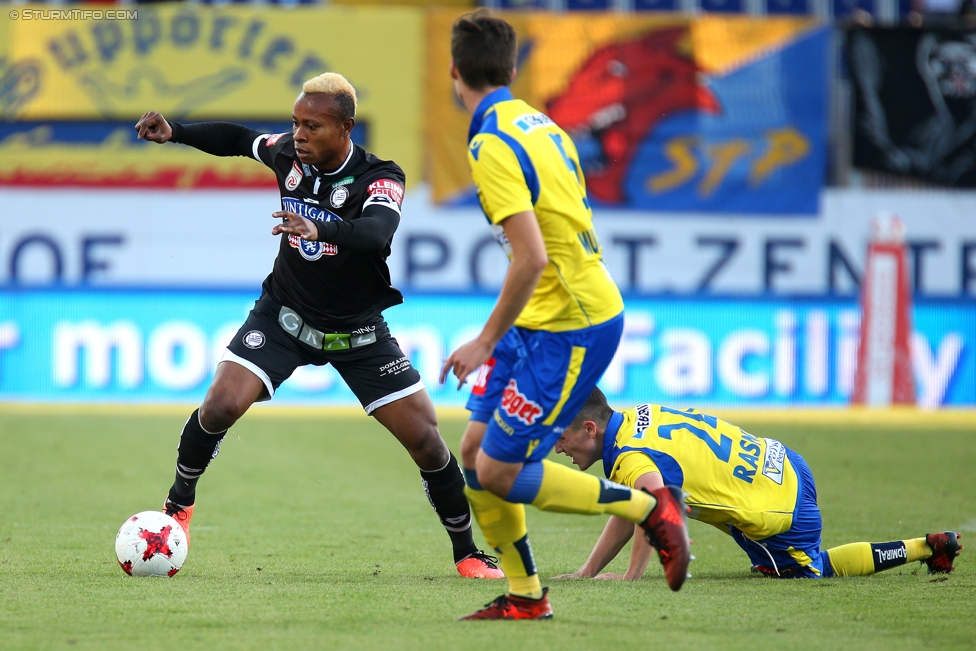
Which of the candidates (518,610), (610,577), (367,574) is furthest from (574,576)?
(518,610)

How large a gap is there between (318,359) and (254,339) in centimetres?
32

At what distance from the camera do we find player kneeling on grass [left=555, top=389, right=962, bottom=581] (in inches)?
205

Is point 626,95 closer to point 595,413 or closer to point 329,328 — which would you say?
point 329,328

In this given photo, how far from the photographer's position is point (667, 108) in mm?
19734

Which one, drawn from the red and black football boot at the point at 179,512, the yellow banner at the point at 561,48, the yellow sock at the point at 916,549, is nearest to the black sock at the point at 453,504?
the red and black football boot at the point at 179,512

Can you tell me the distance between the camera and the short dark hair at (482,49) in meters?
4.29

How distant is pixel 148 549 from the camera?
538 centimetres

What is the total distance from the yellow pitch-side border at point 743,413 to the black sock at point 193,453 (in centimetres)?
809

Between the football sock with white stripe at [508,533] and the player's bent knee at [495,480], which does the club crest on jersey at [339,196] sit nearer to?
the football sock with white stripe at [508,533]

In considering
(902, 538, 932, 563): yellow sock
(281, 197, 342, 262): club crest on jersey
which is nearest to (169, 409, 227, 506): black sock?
(281, 197, 342, 262): club crest on jersey

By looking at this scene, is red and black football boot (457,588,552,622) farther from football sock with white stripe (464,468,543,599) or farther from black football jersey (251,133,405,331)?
black football jersey (251,133,405,331)

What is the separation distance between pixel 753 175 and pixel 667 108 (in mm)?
1810

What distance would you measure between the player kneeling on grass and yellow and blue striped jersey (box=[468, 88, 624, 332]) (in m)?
0.97

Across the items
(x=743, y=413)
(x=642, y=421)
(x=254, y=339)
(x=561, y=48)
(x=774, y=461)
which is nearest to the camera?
(x=642, y=421)
